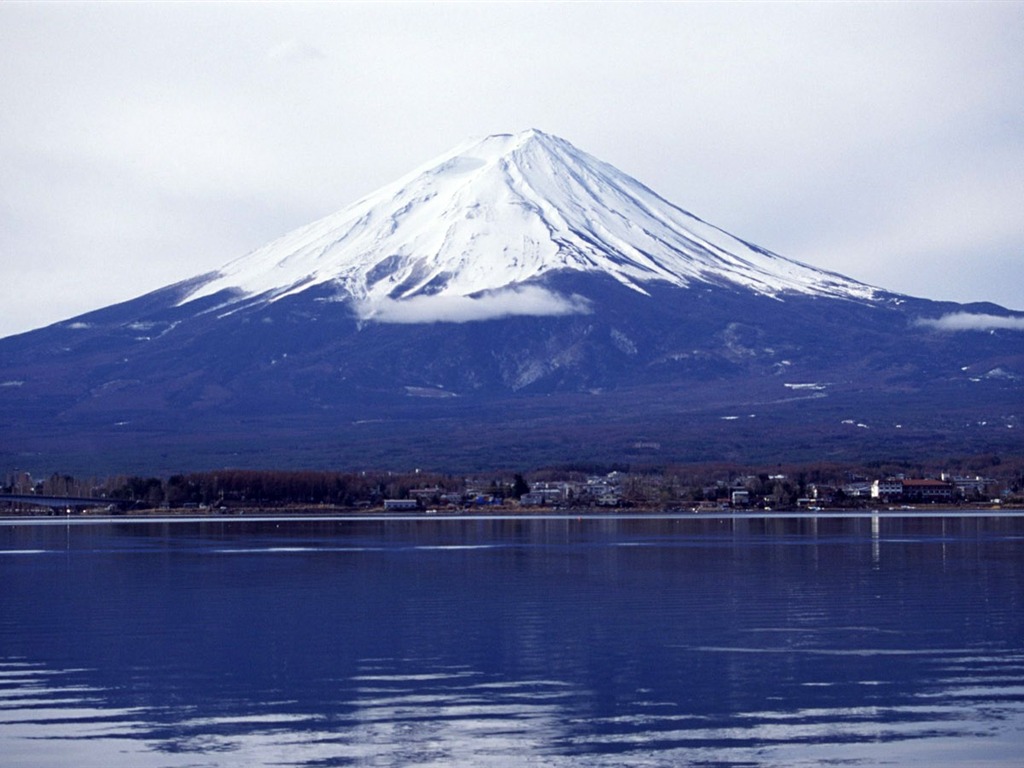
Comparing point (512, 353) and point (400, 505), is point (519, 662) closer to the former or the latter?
point (400, 505)

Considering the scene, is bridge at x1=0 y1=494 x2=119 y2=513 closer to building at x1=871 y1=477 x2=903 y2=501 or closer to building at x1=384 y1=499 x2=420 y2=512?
building at x1=384 y1=499 x2=420 y2=512

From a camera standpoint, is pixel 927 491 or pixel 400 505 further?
pixel 927 491

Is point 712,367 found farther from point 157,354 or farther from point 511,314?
point 157,354

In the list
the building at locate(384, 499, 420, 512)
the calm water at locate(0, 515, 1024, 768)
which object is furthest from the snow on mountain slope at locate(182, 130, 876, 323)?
the calm water at locate(0, 515, 1024, 768)

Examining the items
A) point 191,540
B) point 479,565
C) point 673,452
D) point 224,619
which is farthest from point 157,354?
point 224,619

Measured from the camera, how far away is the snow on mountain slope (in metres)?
172

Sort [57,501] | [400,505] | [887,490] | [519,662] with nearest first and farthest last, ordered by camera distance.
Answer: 1. [519,662]
2. [57,501]
3. [400,505]
4. [887,490]

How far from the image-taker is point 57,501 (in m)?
82.5

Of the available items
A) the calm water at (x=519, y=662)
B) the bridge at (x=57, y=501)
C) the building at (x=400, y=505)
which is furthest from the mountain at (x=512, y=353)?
the calm water at (x=519, y=662)

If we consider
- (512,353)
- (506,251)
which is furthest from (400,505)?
(506,251)

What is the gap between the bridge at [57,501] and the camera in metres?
82.5

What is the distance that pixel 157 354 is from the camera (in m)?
161

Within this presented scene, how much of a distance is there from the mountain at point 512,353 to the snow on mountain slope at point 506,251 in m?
0.34

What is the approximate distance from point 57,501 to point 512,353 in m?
87.3
